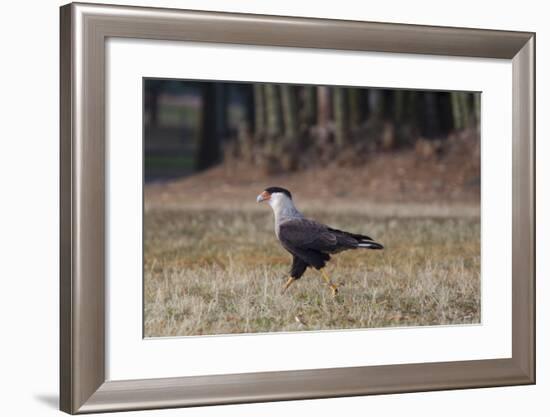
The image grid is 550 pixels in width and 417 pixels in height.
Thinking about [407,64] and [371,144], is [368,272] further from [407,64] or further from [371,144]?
[371,144]

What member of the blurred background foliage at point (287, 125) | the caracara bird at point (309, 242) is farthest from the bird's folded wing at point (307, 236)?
the blurred background foliage at point (287, 125)

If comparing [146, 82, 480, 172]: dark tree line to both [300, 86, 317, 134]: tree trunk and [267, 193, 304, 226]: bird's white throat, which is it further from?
[267, 193, 304, 226]: bird's white throat

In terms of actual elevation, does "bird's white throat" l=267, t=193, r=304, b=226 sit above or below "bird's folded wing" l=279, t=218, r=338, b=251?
above

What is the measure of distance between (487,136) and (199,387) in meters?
1.67

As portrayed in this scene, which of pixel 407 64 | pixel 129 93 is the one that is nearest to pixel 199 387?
pixel 129 93

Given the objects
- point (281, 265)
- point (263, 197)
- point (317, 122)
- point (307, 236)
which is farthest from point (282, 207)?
point (317, 122)

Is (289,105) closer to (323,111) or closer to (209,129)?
(323,111)

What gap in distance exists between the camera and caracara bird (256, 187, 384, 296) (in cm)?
501

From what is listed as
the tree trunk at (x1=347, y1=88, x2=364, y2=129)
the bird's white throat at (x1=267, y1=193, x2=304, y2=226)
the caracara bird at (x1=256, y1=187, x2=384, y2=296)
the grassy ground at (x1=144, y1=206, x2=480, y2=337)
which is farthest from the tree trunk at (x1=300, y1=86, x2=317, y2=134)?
the caracara bird at (x1=256, y1=187, x2=384, y2=296)

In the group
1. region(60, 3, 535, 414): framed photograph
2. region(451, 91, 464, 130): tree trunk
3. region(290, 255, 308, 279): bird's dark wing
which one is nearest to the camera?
region(60, 3, 535, 414): framed photograph

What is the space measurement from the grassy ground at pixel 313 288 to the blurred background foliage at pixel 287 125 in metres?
2.36

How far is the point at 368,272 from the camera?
553 cm

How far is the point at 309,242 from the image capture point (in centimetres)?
502

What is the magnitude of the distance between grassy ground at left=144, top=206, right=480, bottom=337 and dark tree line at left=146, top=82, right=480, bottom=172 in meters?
2.42
